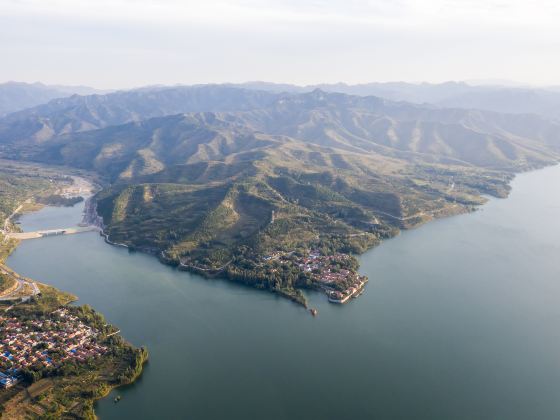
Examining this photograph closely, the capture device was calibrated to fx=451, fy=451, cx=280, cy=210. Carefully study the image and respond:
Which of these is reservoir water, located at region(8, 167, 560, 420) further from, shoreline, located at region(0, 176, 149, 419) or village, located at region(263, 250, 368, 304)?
village, located at region(263, 250, 368, 304)

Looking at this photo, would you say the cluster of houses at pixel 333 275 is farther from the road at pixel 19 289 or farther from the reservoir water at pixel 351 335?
the road at pixel 19 289

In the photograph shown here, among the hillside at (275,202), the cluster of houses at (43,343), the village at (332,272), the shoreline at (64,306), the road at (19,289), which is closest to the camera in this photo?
the shoreline at (64,306)

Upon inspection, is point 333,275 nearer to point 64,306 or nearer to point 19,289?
point 64,306

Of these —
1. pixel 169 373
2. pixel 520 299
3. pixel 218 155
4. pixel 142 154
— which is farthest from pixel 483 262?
pixel 142 154

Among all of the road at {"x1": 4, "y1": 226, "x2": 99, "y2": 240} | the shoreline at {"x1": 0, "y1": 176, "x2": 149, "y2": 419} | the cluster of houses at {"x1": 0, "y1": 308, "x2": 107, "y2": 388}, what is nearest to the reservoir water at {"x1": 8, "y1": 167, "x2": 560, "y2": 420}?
the shoreline at {"x1": 0, "y1": 176, "x2": 149, "y2": 419}

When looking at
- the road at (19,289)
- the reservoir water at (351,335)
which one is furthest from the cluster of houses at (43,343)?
the road at (19,289)

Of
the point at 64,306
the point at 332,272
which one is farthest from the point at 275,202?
the point at 64,306
